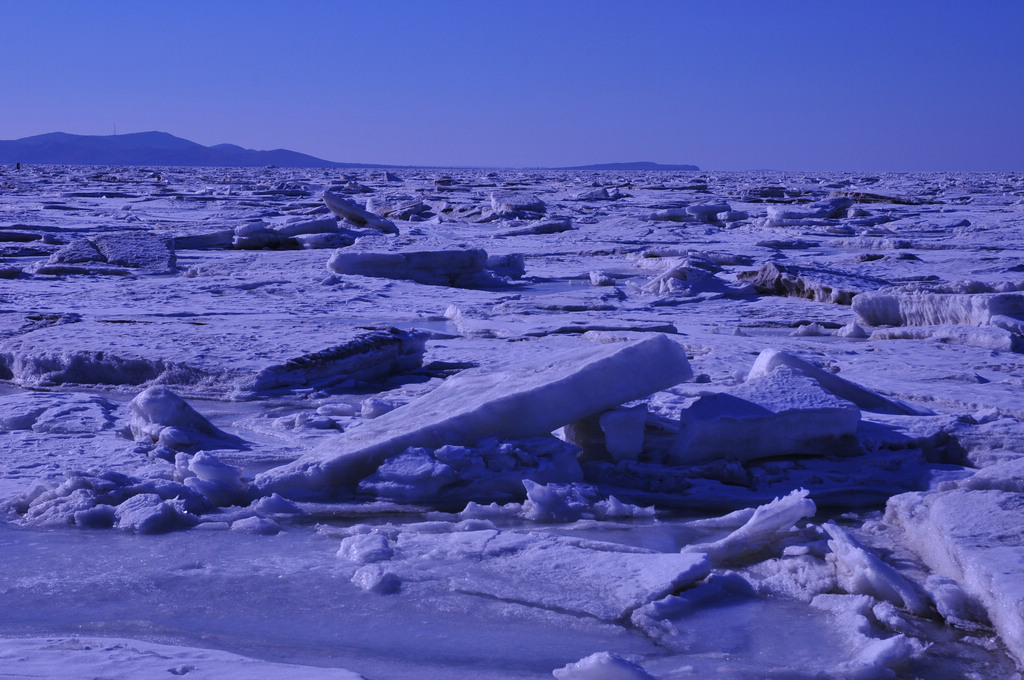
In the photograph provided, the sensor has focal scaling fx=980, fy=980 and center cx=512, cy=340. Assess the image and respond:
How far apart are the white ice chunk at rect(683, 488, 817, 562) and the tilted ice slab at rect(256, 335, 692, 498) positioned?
19.7 inches

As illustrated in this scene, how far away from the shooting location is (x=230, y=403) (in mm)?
3191

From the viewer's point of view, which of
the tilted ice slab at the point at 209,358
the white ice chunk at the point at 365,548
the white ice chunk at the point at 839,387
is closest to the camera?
the white ice chunk at the point at 365,548

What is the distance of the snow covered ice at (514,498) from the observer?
1514 mm

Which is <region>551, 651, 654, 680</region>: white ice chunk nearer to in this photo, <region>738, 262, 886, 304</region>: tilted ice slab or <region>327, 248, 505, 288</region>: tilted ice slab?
<region>738, 262, 886, 304</region>: tilted ice slab

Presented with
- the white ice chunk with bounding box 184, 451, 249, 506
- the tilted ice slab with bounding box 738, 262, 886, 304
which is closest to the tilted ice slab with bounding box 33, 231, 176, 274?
the tilted ice slab with bounding box 738, 262, 886, 304

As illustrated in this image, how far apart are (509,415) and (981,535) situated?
3.35ft

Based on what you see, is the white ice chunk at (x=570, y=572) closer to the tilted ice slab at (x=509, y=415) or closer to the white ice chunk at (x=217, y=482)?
the tilted ice slab at (x=509, y=415)

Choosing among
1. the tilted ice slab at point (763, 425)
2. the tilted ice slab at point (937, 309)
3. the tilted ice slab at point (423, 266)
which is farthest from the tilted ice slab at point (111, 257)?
the tilted ice slab at point (763, 425)

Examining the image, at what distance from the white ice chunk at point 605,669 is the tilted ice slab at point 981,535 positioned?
22.9 inches

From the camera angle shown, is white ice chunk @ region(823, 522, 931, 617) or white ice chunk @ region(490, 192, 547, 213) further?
white ice chunk @ region(490, 192, 547, 213)

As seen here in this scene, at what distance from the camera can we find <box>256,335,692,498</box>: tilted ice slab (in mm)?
2256

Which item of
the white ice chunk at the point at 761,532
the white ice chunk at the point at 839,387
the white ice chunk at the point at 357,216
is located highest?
the white ice chunk at the point at 357,216

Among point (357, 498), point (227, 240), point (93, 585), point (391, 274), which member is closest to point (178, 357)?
point (357, 498)

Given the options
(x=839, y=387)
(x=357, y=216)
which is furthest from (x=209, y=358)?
(x=357, y=216)
